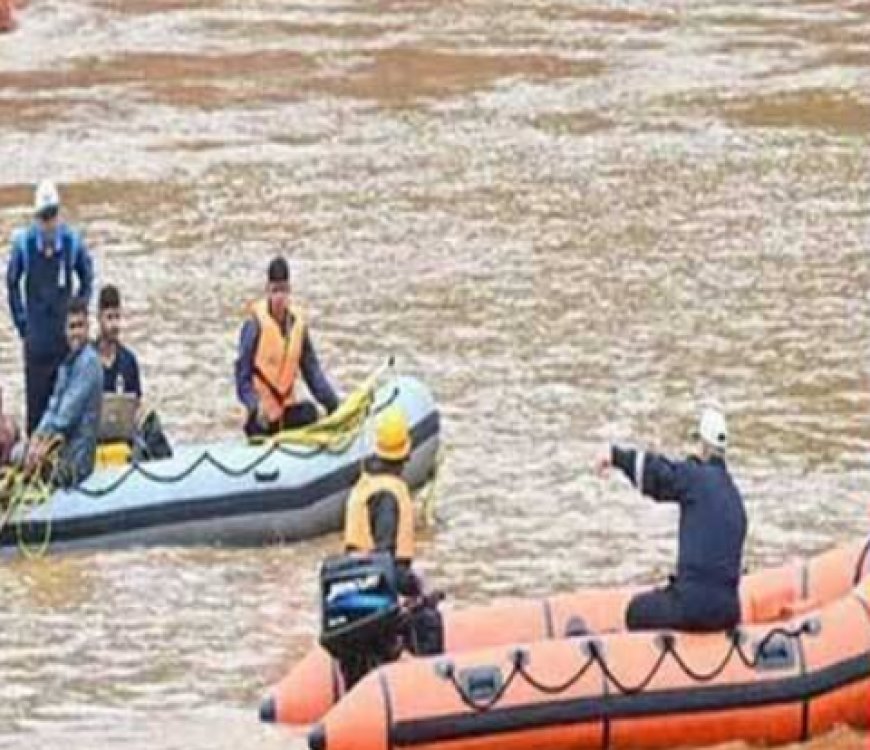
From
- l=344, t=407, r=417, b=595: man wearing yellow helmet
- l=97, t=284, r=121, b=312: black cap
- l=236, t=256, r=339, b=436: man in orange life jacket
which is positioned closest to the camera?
l=344, t=407, r=417, b=595: man wearing yellow helmet

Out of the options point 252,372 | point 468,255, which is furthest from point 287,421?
point 468,255

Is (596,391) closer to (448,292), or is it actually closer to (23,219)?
(448,292)

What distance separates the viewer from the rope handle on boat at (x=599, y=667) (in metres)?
11.7

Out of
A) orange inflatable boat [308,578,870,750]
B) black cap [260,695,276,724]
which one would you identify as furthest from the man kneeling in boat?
orange inflatable boat [308,578,870,750]

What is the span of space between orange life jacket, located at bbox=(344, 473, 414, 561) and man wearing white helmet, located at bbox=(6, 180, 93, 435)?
3.84 metres

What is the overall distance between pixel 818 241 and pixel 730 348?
13.8 ft

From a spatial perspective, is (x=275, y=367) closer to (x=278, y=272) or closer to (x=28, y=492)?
Result: (x=278, y=272)

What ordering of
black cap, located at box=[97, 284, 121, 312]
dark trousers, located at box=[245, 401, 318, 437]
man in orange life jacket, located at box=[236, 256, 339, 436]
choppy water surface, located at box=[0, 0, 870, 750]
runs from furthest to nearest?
dark trousers, located at box=[245, 401, 318, 437] < man in orange life jacket, located at box=[236, 256, 339, 436] < black cap, located at box=[97, 284, 121, 312] < choppy water surface, located at box=[0, 0, 870, 750]

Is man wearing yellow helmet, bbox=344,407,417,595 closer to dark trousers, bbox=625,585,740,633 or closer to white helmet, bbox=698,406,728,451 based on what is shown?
dark trousers, bbox=625,585,740,633

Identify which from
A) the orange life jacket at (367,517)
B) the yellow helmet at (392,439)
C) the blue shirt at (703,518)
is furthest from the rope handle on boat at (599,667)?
the yellow helmet at (392,439)

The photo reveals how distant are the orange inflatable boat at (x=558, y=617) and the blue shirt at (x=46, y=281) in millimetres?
3742

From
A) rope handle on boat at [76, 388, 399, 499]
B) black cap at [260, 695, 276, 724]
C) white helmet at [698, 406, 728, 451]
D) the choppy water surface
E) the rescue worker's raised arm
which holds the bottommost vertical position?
the choppy water surface

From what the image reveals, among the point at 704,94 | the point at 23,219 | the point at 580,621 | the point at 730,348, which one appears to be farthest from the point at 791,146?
the point at 580,621

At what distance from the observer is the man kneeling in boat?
48.1 ft
